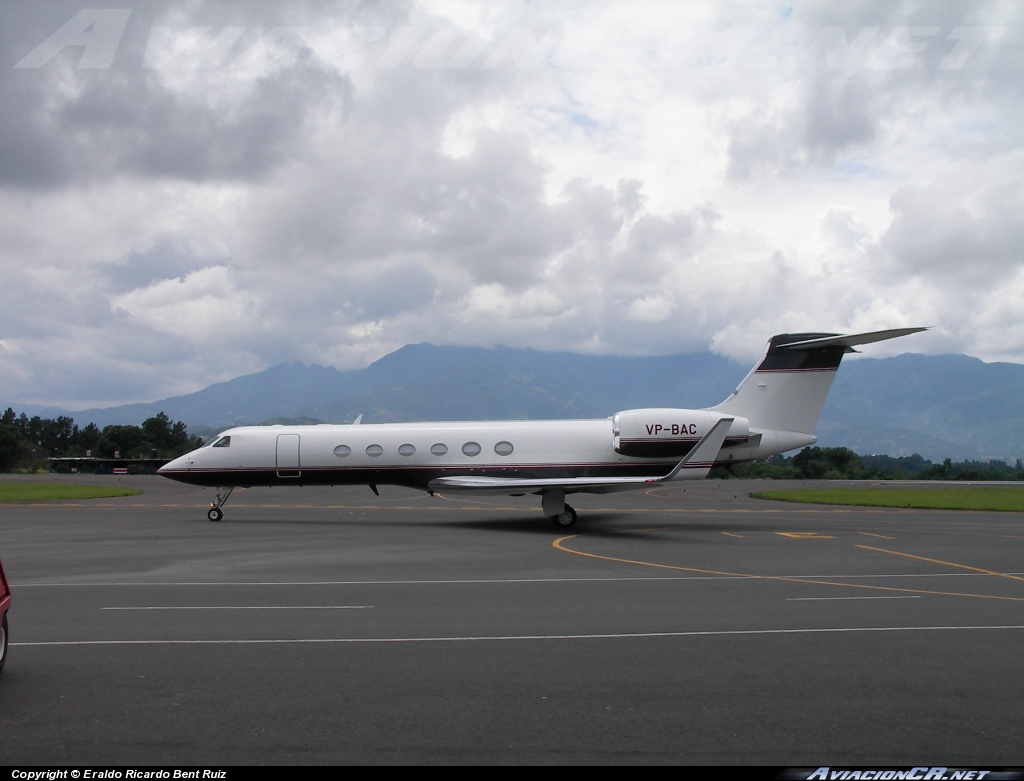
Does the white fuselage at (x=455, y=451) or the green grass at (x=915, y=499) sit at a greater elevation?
the white fuselage at (x=455, y=451)

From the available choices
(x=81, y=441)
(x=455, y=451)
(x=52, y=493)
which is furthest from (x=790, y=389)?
(x=81, y=441)

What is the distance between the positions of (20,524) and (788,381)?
23.3 metres

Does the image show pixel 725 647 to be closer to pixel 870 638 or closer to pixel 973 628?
pixel 870 638

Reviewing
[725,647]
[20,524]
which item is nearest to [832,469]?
[20,524]

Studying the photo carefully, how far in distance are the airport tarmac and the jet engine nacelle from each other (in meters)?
5.60

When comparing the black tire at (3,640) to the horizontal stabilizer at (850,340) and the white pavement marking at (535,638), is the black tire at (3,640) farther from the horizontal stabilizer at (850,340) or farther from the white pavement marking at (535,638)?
the horizontal stabilizer at (850,340)

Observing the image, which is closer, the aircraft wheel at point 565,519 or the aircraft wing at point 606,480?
the aircraft wing at point 606,480

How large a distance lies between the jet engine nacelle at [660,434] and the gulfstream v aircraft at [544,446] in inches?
1.1

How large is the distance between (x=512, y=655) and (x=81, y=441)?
5164 inches

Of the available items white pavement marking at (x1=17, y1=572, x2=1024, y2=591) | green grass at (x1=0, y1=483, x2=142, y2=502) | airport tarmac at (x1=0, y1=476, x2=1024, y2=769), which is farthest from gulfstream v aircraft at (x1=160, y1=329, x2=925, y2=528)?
green grass at (x1=0, y1=483, x2=142, y2=502)

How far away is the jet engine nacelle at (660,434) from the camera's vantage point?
81.4ft

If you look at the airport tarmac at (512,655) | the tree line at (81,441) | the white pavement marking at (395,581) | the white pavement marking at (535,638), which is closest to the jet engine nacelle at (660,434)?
the airport tarmac at (512,655)

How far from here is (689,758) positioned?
18.9 feet

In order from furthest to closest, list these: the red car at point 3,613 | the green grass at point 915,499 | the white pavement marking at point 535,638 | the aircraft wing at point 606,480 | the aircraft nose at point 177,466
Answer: the green grass at point 915,499, the aircraft nose at point 177,466, the aircraft wing at point 606,480, the white pavement marking at point 535,638, the red car at point 3,613
